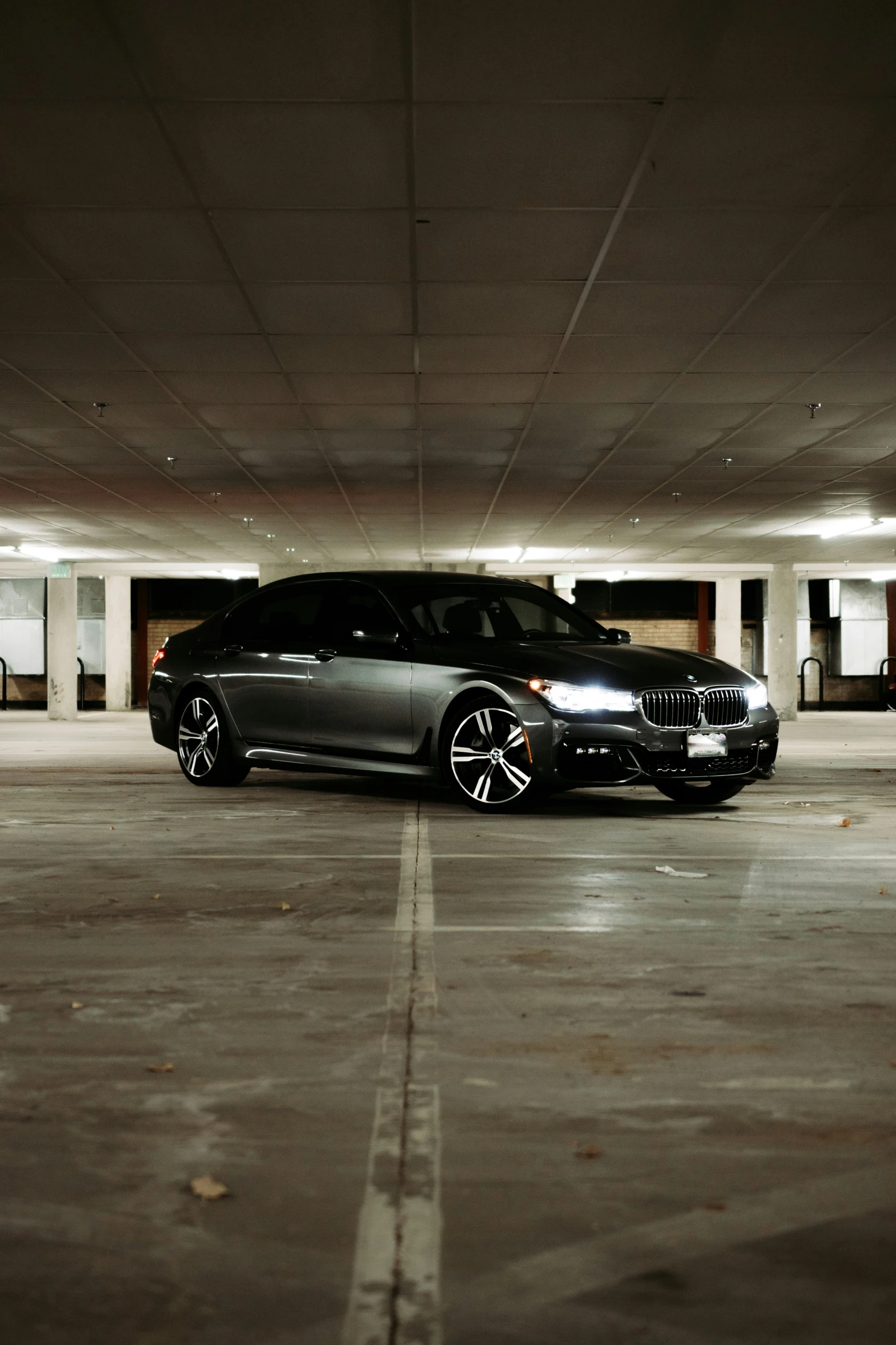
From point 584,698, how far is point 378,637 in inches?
58.8

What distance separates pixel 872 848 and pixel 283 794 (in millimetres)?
4131

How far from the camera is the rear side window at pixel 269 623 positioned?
877 centimetres

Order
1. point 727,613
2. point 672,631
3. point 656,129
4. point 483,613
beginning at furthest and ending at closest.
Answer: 1. point 672,631
2. point 727,613
3. point 483,613
4. point 656,129

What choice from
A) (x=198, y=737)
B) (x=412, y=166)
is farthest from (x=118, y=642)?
(x=412, y=166)

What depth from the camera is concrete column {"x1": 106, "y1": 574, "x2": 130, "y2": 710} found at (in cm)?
3075

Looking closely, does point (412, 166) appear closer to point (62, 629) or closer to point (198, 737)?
point (198, 737)

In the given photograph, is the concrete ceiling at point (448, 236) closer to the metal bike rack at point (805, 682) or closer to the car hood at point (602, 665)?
the car hood at point (602, 665)

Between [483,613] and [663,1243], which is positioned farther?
[483,613]

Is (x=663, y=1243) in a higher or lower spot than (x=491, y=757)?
lower

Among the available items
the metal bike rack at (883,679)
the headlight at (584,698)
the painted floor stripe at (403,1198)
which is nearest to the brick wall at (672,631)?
the metal bike rack at (883,679)

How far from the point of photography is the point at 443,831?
22.3ft

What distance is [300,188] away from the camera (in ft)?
20.2

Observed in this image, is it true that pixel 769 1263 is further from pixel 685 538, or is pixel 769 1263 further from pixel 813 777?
pixel 685 538

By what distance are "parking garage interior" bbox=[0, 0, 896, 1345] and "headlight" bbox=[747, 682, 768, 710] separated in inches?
27.1
